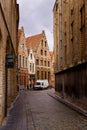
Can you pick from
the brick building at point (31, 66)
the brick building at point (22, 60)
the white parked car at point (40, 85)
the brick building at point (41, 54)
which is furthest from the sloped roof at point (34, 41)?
the white parked car at point (40, 85)

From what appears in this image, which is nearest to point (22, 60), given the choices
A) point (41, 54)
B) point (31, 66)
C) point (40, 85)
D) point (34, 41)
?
point (40, 85)

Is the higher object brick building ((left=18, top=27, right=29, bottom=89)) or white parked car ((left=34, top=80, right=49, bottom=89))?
Result: brick building ((left=18, top=27, right=29, bottom=89))

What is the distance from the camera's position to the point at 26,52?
2985 inches

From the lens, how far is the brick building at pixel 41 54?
274 ft

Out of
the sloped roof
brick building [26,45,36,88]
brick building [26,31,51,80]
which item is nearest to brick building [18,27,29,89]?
brick building [26,45,36,88]

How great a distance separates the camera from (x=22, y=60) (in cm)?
7369

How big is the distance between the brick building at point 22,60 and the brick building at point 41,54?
22.4ft

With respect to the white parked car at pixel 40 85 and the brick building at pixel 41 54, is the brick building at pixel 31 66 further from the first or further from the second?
the white parked car at pixel 40 85

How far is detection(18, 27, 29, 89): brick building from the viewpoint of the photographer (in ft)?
236

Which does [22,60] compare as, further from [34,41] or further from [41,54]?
[34,41]

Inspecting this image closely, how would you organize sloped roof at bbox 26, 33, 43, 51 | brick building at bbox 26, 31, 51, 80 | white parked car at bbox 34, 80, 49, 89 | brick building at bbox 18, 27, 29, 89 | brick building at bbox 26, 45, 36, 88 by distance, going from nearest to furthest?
1. brick building at bbox 18, 27, 29, 89
2. white parked car at bbox 34, 80, 49, 89
3. brick building at bbox 26, 45, 36, 88
4. sloped roof at bbox 26, 33, 43, 51
5. brick building at bbox 26, 31, 51, 80

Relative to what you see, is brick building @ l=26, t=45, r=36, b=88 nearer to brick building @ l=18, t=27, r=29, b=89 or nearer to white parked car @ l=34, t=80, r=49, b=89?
brick building @ l=18, t=27, r=29, b=89

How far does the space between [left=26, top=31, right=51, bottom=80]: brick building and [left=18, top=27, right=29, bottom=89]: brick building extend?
682cm

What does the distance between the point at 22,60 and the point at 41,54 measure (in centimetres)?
1234
